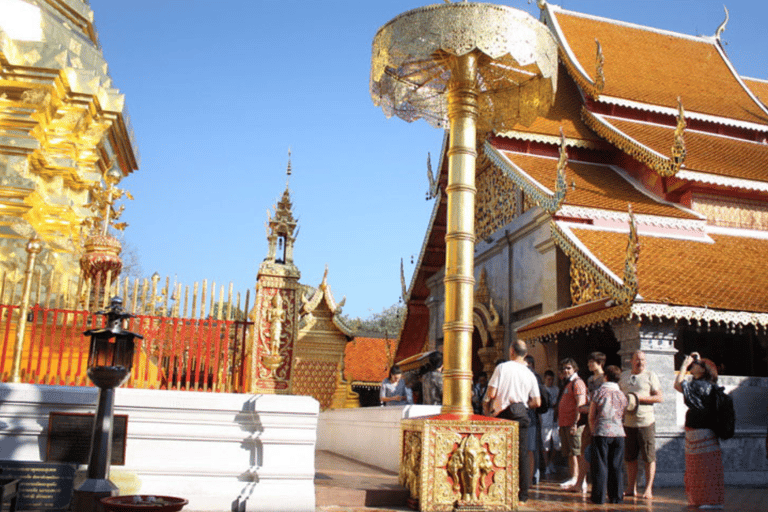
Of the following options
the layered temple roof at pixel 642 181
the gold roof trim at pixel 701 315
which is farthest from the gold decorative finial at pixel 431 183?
the gold roof trim at pixel 701 315

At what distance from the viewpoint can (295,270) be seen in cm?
538

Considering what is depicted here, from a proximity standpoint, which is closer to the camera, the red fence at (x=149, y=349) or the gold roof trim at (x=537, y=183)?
the red fence at (x=149, y=349)

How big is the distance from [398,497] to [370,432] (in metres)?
2.89

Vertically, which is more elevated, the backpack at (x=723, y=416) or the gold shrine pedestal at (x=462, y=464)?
the backpack at (x=723, y=416)

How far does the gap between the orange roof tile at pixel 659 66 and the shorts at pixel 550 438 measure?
643cm

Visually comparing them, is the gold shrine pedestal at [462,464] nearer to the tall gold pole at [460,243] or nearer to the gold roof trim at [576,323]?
the tall gold pole at [460,243]

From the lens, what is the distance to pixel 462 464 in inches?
190

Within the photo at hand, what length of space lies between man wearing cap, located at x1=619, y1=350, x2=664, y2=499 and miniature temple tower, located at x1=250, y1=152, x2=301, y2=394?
120 inches

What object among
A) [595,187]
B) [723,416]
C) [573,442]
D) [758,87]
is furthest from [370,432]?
[758,87]

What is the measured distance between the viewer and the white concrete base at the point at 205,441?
4.79 m

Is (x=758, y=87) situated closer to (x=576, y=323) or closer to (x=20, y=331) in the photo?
(x=576, y=323)

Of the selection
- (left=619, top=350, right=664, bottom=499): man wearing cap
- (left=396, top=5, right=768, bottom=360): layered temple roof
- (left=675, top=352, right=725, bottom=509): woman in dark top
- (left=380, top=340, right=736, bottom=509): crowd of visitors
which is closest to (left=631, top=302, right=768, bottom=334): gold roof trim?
(left=396, top=5, right=768, bottom=360): layered temple roof

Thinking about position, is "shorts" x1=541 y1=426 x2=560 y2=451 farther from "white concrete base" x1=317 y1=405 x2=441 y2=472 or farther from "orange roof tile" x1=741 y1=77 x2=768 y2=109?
"orange roof tile" x1=741 y1=77 x2=768 y2=109

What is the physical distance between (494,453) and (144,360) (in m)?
2.62
